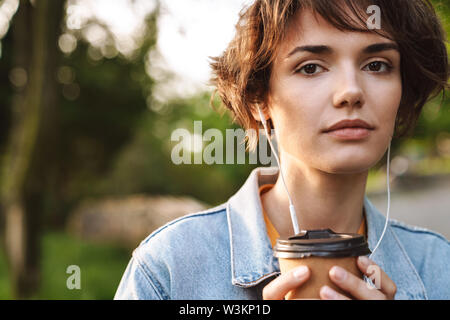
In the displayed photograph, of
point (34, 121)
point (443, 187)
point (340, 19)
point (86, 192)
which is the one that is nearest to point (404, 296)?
point (340, 19)

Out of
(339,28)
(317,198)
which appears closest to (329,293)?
(317,198)

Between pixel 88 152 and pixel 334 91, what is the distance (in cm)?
1585

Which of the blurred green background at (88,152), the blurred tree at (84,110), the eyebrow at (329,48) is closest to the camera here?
the eyebrow at (329,48)

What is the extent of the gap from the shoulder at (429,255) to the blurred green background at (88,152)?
812mm

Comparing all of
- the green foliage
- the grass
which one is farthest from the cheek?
the green foliage

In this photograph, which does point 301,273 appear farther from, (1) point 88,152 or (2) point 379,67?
(1) point 88,152

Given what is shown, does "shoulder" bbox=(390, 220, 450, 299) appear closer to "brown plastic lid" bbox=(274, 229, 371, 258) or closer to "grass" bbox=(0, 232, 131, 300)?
"brown plastic lid" bbox=(274, 229, 371, 258)

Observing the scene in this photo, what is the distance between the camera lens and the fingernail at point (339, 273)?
55.5 inches

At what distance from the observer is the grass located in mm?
6914

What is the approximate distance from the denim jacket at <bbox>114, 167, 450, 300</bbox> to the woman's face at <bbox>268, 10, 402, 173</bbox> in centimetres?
43

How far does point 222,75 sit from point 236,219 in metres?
0.78

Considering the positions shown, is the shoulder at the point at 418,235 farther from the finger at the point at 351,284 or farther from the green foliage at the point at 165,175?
the green foliage at the point at 165,175

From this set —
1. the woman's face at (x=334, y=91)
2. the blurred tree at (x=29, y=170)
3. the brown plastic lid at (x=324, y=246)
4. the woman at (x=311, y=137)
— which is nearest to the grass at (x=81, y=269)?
the blurred tree at (x=29, y=170)

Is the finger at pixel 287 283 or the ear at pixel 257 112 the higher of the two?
the ear at pixel 257 112
